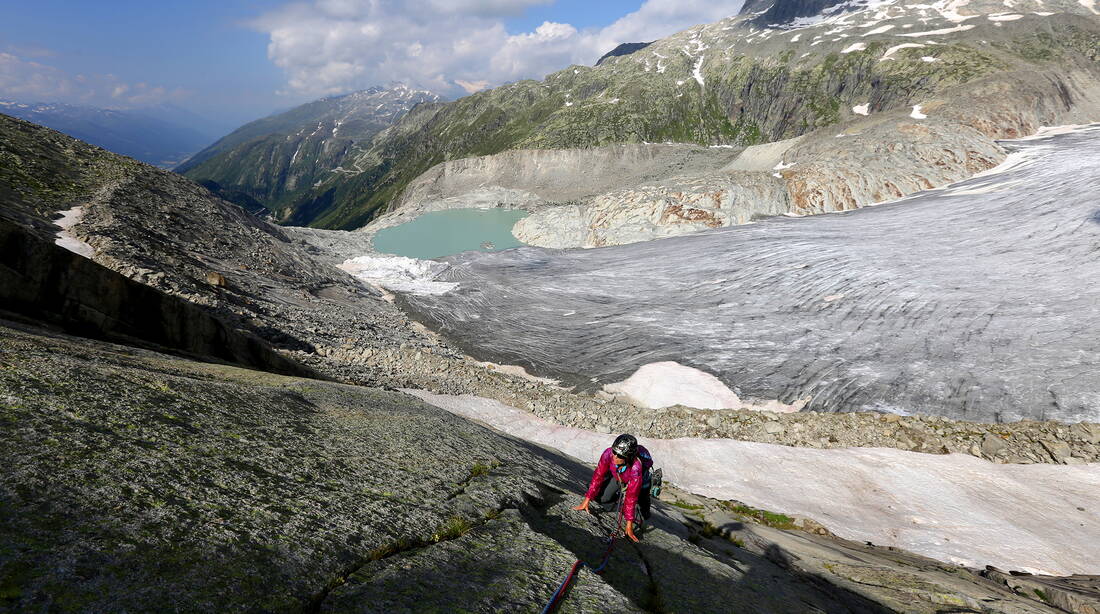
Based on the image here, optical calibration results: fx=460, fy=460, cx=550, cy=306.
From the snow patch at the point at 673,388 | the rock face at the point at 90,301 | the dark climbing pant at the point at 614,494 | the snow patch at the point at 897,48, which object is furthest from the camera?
the snow patch at the point at 897,48

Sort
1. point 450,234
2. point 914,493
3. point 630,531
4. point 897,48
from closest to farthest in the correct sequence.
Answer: point 630,531 → point 914,493 → point 450,234 → point 897,48

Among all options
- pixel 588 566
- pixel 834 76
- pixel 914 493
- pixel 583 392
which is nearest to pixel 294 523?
pixel 588 566

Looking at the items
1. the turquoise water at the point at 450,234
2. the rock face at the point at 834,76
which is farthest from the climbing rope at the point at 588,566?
the rock face at the point at 834,76

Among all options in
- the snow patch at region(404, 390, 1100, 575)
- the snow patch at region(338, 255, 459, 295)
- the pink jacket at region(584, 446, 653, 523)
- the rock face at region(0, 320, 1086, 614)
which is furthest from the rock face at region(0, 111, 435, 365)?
the pink jacket at region(584, 446, 653, 523)

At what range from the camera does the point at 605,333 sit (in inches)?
1307

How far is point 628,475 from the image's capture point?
827 cm

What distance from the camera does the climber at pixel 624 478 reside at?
317 inches

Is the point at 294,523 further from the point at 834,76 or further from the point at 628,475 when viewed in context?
the point at 834,76

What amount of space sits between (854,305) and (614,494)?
28557mm

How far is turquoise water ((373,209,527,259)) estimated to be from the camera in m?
87.5

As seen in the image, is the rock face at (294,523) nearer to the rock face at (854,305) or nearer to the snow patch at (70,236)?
the rock face at (854,305)

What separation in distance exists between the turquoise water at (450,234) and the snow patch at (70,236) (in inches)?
2186

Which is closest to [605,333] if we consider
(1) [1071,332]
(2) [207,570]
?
(1) [1071,332]

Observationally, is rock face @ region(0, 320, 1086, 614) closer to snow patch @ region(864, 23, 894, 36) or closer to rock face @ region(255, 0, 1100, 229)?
rock face @ region(255, 0, 1100, 229)
